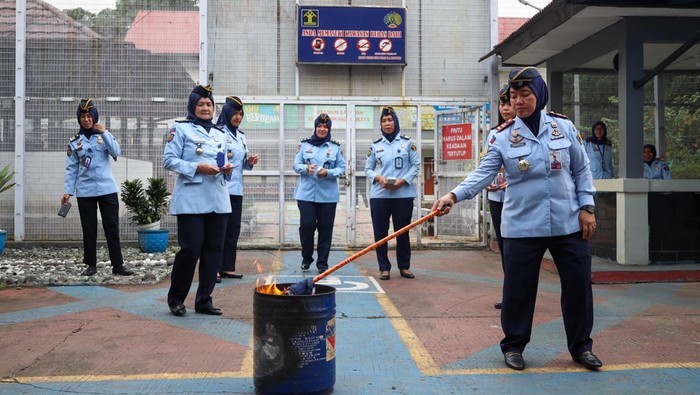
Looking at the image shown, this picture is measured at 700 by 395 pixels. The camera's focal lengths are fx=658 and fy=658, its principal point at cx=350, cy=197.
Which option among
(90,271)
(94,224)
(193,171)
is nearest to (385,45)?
(94,224)

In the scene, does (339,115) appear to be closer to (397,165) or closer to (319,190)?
(319,190)

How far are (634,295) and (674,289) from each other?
→ 2.42 ft

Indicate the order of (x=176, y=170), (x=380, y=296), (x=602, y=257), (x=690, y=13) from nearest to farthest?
1. (x=176, y=170)
2. (x=380, y=296)
3. (x=690, y=13)
4. (x=602, y=257)

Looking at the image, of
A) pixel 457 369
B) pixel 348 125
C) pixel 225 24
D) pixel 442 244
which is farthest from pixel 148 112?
pixel 457 369

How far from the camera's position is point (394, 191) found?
7863 mm

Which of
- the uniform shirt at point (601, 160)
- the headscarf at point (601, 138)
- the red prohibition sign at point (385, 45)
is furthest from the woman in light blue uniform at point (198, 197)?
the headscarf at point (601, 138)

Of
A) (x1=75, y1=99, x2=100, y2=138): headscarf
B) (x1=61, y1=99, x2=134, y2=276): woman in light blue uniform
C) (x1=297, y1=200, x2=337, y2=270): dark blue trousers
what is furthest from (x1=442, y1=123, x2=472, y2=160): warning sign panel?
(x1=75, y1=99, x2=100, y2=138): headscarf

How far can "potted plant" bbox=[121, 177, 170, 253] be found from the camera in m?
9.65

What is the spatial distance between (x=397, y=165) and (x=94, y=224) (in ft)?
11.9

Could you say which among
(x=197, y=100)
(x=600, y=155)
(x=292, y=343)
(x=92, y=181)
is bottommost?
(x=292, y=343)

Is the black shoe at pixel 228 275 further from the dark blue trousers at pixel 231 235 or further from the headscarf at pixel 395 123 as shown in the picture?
the headscarf at pixel 395 123

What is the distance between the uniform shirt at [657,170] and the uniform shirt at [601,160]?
52 centimetres

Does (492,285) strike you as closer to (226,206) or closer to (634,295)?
(634,295)

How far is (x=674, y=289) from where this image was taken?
725cm
